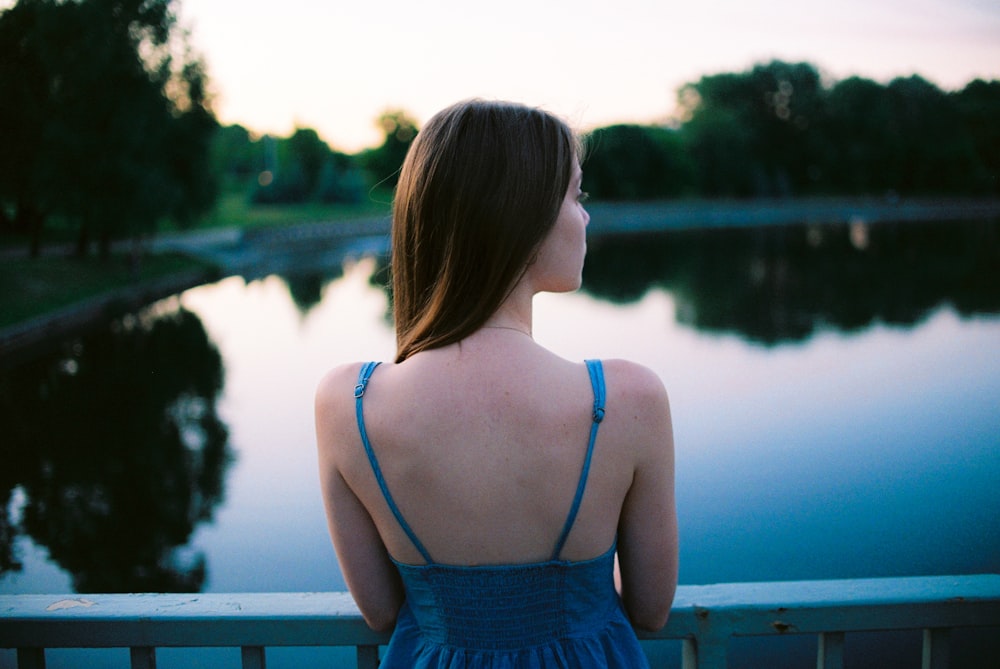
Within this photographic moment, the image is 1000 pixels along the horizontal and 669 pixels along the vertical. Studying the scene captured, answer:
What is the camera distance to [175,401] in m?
11.9

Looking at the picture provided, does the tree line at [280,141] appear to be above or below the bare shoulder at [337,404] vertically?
above

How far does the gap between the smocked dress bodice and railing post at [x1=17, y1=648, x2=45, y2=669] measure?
0.65 metres

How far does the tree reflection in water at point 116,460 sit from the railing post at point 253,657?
5.37m

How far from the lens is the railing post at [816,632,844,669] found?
53.6 inches

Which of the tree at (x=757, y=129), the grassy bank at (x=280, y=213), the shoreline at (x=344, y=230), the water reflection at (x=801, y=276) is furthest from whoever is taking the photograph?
the tree at (x=757, y=129)

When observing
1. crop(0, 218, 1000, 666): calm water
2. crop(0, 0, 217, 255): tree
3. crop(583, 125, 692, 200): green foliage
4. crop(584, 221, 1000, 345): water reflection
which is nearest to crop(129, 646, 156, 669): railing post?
crop(0, 218, 1000, 666): calm water

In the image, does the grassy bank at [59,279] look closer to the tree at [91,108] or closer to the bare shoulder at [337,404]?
the tree at [91,108]

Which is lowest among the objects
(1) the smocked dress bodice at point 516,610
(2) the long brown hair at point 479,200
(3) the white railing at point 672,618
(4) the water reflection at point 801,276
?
(4) the water reflection at point 801,276

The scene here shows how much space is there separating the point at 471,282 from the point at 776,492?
7.43 meters

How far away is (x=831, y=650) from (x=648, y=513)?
1.45 feet

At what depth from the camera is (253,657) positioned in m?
1.38

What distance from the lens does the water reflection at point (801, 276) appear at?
19.7m

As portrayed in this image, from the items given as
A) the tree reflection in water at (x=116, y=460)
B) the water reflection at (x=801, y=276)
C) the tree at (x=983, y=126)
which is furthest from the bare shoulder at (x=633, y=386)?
the tree at (x=983, y=126)

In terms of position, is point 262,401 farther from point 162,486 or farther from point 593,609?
point 593,609
